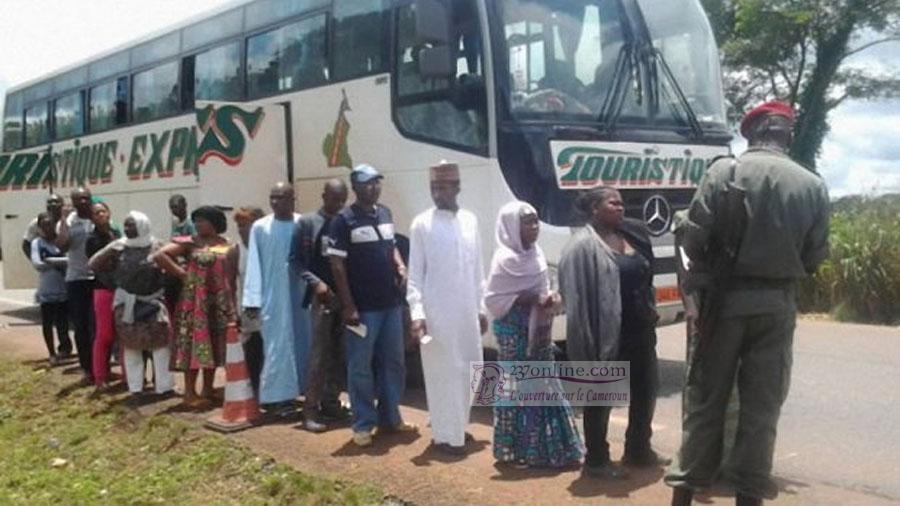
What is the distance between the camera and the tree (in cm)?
2431

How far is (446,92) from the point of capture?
6.55 metres

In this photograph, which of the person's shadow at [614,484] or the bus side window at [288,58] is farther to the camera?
the bus side window at [288,58]

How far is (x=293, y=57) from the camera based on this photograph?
26.9 ft

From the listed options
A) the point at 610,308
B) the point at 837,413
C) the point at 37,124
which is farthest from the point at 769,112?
the point at 37,124

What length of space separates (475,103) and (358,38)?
1613 millimetres

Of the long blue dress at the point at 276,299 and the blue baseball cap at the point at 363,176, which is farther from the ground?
the blue baseball cap at the point at 363,176

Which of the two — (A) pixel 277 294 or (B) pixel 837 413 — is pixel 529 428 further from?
(B) pixel 837 413

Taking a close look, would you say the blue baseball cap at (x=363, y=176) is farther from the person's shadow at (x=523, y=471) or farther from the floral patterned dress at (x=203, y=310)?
the person's shadow at (x=523, y=471)

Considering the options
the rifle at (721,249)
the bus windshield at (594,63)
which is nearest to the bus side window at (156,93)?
the bus windshield at (594,63)

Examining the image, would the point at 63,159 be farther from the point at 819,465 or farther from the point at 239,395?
the point at 819,465

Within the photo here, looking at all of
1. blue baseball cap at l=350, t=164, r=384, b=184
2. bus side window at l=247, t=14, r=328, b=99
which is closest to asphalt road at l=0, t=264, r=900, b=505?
blue baseball cap at l=350, t=164, r=384, b=184

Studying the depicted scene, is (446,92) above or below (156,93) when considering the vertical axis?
below

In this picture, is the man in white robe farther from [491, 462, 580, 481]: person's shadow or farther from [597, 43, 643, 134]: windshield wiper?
[597, 43, 643, 134]: windshield wiper

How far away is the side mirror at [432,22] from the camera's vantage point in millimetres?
6242
